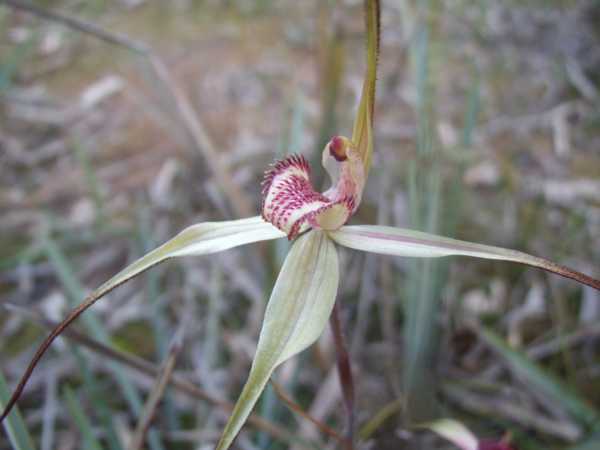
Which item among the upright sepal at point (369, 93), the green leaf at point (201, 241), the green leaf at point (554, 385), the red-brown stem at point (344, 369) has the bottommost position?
the green leaf at point (554, 385)

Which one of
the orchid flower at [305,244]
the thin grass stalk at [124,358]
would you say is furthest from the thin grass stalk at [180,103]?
the orchid flower at [305,244]

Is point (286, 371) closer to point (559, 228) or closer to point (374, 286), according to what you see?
point (374, 286)

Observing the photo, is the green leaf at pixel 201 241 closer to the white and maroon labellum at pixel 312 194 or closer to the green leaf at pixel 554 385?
the white and maroon labellum at pixel 312 194

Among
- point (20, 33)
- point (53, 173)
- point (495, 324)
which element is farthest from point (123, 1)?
point (495, 324)

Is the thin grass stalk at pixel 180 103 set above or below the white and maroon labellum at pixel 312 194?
above

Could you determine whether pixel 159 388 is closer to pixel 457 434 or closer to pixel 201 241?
pixel 201 241
